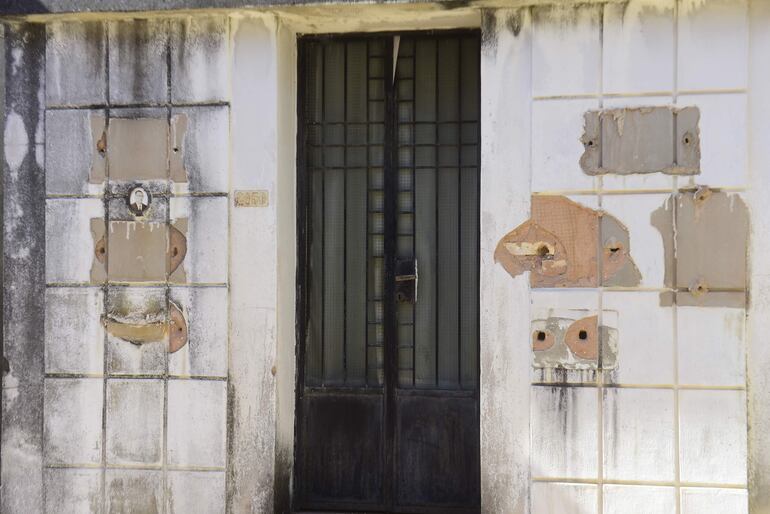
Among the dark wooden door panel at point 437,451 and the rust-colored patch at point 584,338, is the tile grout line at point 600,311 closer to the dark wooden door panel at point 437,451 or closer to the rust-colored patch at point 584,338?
the rust-colored patch at point 584,338

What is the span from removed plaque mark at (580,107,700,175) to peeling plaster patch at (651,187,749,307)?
0.18m

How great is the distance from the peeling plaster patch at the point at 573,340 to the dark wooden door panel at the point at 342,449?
1045mm

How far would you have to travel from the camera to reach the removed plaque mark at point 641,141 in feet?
14.3

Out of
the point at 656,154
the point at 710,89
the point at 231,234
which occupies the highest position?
the point at 710,89

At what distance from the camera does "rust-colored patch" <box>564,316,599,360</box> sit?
442 cm

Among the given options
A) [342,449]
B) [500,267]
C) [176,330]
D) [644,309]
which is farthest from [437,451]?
[176,330]

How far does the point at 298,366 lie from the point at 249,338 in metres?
0.41

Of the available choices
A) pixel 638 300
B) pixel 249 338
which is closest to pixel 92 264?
pixel 249 338

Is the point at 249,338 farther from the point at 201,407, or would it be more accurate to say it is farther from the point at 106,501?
the point at 106,501

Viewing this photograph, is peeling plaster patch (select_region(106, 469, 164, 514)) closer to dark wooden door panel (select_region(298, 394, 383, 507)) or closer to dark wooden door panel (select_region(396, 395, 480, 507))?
dark wooden door panel (select_region(298, 394, 383, 507))

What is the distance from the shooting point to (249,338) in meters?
4.70

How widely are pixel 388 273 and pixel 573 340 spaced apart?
3.79 ft

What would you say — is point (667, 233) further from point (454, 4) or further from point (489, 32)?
point (454, 4)

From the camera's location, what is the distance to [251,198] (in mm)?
4707
